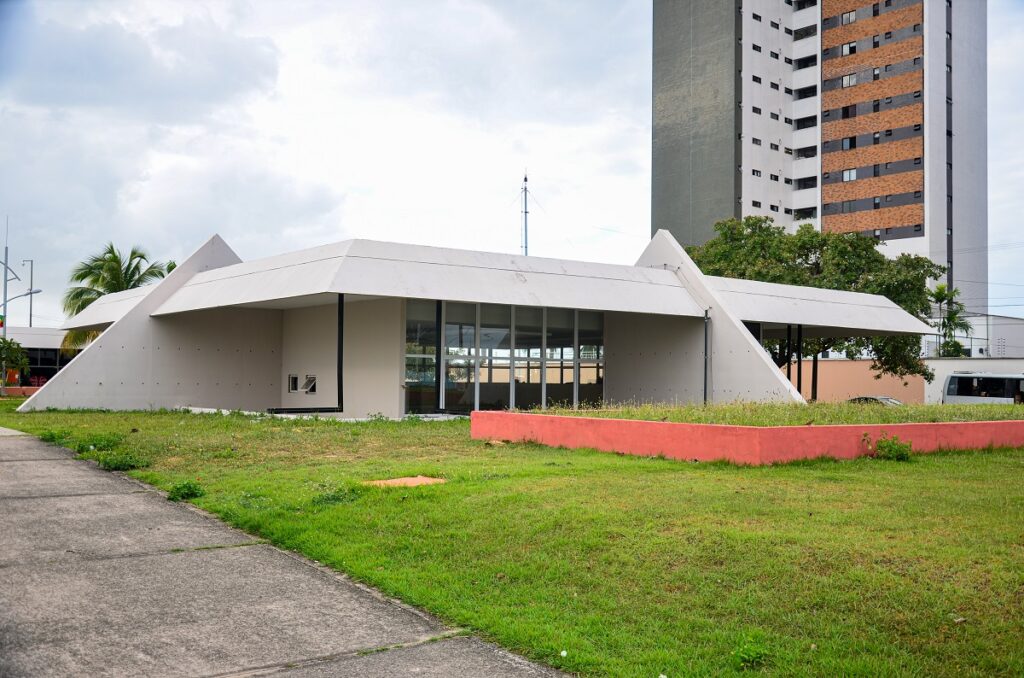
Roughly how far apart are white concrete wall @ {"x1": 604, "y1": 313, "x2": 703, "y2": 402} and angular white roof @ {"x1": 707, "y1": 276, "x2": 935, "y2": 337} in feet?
5.51

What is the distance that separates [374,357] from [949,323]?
44975mm

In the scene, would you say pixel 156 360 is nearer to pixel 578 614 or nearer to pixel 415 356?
pixel 415 356

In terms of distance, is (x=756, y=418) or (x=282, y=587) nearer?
(x=282, y=587)

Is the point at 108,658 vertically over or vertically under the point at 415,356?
under

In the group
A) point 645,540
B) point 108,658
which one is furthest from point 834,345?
point 108,658

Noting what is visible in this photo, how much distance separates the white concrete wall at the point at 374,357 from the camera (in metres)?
26.0

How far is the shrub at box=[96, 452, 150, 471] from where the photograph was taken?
13328mm

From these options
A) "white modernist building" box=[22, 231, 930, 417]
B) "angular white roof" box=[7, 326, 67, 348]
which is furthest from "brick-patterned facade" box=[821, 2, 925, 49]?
"angular white roof" box=[7, 326, 67, 348]

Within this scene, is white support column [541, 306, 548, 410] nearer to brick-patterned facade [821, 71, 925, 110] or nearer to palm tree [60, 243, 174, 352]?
palm tree [60, 243, 174, 352]

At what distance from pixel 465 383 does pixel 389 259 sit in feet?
16.9

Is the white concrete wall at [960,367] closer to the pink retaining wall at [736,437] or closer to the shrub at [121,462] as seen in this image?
the pink retaining wall at [736,437]

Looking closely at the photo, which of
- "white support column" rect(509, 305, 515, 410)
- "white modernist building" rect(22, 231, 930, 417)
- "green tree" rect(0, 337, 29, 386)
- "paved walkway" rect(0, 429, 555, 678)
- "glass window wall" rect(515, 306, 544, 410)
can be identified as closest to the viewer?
"paved walkway" rect(0, 429, 555, 678)

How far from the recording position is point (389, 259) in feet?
77.8

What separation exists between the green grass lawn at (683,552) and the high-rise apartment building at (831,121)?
6088 centimetres
